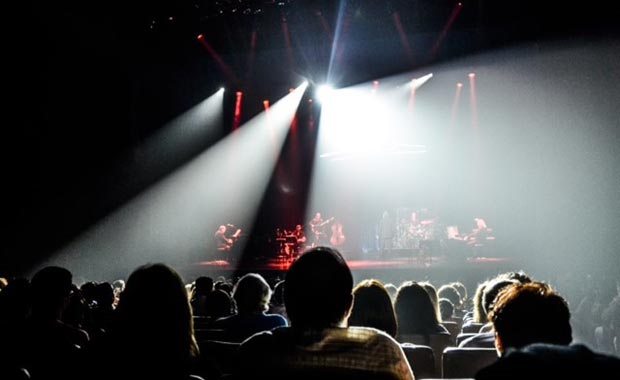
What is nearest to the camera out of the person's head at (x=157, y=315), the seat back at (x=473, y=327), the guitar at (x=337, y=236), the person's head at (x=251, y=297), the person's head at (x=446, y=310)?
the person's head at (x=157, y=315)

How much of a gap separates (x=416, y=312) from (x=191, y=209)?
41.4 ft

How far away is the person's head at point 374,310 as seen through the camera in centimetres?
312

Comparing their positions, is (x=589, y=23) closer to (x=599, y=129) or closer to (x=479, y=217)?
(x=599, y=129)

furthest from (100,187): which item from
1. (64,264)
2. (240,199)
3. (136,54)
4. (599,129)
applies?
(599,129)

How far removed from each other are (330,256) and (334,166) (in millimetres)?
15903

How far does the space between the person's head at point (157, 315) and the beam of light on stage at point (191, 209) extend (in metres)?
11.8

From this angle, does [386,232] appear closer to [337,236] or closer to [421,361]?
[337,236]

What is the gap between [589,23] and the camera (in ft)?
33.4

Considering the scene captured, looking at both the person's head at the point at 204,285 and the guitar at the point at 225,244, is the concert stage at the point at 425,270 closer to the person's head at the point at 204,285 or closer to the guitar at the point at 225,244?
the guitar at the point at 225,244

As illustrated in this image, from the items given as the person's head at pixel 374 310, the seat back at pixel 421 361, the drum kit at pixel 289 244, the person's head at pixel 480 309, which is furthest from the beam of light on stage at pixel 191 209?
the seat back at pixel 421 361

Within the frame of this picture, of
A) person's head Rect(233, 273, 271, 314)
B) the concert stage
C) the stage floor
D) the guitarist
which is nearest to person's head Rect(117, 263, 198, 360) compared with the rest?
person's head Rect(233, 273, 271, 314)

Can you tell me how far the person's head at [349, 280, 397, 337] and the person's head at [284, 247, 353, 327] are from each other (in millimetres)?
1256

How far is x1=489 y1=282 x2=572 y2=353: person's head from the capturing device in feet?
5.46

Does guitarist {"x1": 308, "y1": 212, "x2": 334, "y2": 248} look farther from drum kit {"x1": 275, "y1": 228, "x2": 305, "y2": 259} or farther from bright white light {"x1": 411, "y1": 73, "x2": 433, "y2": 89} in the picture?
bright white light {"x1": 411, "y1": 73, "x2": 433, "y2": 89}
